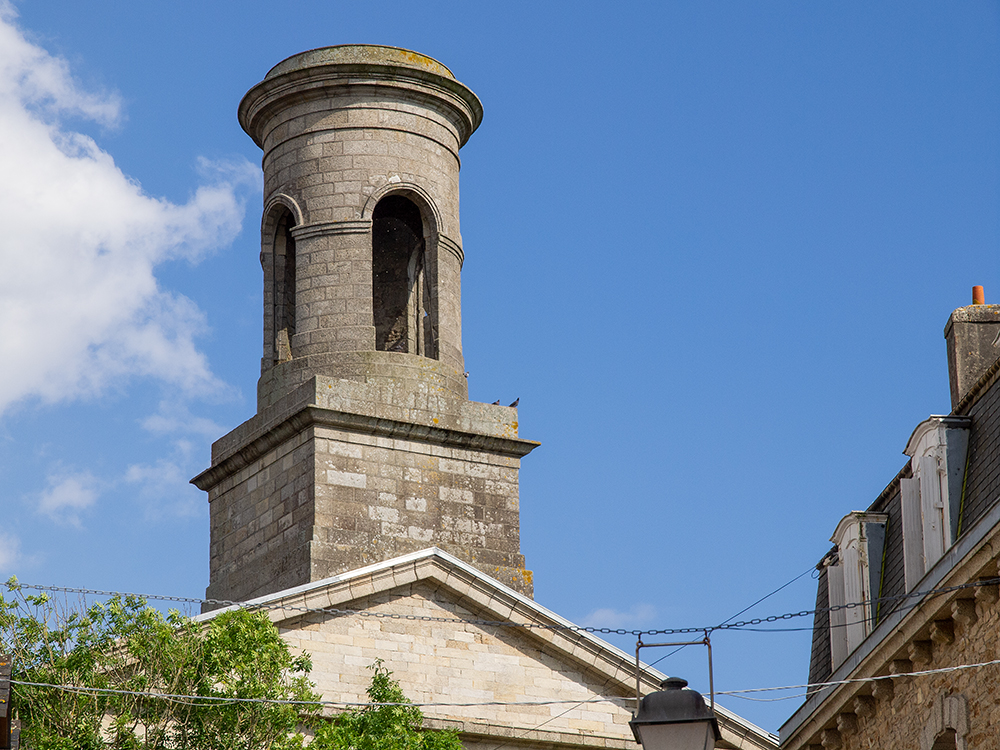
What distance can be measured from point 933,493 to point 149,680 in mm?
7830

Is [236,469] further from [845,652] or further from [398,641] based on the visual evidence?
[845,652]

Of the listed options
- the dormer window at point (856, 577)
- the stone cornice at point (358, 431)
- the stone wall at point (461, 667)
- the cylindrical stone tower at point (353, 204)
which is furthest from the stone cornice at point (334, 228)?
the dormer window at point (856, 577)

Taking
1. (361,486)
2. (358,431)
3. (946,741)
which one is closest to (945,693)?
(946,741)

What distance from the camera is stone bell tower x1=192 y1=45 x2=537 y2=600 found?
24703 mm

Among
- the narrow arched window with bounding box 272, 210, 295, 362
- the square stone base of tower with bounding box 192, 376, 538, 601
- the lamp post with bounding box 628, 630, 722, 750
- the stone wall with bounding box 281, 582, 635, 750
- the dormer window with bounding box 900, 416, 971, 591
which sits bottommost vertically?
the lamp post with bounding box 628, 630, 722, 750

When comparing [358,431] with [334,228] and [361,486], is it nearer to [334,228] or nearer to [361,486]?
[361,486]

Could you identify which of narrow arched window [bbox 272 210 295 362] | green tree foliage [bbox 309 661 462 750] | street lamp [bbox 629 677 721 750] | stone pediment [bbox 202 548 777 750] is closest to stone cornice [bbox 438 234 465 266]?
narrow arched window [bbox 272 210 295 362]

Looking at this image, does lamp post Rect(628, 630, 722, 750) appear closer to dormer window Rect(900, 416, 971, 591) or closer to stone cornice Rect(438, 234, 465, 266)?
dormer window Rect(900, 416, 971, 591)

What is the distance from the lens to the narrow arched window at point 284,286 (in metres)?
26.9

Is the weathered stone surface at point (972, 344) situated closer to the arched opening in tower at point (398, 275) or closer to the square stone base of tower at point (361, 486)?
the square stone base of tower at point (361, 486)

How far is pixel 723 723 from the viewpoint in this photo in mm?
22953

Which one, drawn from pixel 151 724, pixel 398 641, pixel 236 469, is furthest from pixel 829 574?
pixel 236 469

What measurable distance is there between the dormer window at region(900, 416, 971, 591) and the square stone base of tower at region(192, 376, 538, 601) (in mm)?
9144

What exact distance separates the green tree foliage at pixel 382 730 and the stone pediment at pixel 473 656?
212cm
